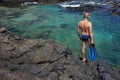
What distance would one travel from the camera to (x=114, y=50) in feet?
71.7

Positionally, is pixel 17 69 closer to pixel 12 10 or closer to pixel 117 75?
pixel 117 75

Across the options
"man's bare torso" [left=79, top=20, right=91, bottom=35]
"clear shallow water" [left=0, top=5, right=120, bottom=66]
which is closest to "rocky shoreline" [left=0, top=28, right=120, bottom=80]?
"man's bare torso" [left=79, top=20, right=91, bottom=35]

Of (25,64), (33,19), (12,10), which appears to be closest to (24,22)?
(33,19)

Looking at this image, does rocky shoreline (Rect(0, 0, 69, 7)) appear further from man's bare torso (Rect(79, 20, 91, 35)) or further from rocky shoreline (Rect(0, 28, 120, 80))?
man's bare torso (Rect(79, 20, 91, 35))

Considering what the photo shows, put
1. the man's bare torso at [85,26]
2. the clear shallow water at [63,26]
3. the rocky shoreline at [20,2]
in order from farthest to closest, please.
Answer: the rocky shoreline at [20,2] < the clear shallow water at [63,26] < the man's bare torso at [85,26]

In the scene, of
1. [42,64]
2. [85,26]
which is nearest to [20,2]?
[85,26]

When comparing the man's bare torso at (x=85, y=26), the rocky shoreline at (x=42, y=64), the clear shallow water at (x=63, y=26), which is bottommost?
the clear shallow water at (x=63, y=26)

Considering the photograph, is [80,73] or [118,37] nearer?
[80,73]

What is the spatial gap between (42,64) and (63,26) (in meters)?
16.8

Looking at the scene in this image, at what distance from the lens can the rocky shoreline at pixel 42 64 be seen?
1095cm

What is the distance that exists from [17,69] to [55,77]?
1588 millimetres

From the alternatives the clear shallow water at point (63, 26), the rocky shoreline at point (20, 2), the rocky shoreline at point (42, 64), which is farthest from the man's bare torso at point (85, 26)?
the rocky shoreline at point (20, 2)

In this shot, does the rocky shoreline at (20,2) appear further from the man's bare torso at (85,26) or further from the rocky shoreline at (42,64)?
the man's bare torso at (85,26)

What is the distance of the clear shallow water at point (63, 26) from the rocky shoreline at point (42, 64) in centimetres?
609
